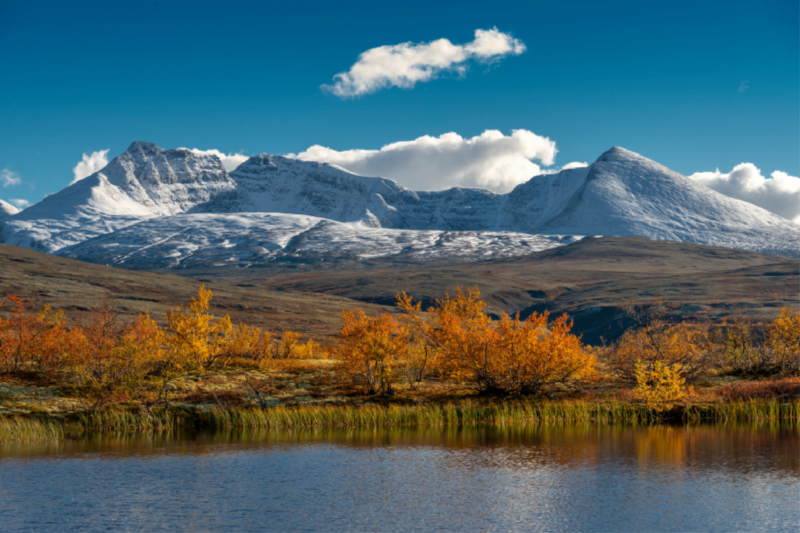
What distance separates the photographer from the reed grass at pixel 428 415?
1209 inches

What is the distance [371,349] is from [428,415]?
453 cm

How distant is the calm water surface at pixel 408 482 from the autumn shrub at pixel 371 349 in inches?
223

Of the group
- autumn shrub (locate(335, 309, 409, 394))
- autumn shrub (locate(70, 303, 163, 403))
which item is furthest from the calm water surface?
autumn shrub (locate(335, 309, 409, 394))

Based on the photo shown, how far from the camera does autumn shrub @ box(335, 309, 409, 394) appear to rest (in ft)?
114

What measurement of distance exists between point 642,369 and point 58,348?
A: 96.8 ft

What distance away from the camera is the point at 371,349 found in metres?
34.8

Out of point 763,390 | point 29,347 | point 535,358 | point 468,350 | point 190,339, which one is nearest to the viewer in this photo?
point 535,358

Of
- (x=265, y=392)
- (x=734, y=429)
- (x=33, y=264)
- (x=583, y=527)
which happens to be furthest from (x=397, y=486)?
(x=33, y=264)

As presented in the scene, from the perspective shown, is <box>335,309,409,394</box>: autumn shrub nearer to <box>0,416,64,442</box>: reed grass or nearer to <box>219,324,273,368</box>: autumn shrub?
<box>219,324,273,368</box>: autumn shrub

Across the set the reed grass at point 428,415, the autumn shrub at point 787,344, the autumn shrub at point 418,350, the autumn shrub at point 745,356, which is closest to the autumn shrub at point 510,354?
the autumn shrub at point 418,350

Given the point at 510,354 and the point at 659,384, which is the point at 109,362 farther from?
the point at 659,384

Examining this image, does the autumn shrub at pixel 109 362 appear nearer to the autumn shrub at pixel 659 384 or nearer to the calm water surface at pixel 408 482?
the calm water surface at pixel 408 482

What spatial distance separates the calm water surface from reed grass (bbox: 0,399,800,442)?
5.24 feet

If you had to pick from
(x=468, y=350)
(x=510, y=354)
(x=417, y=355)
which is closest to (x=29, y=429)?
(x=417, y=355)
